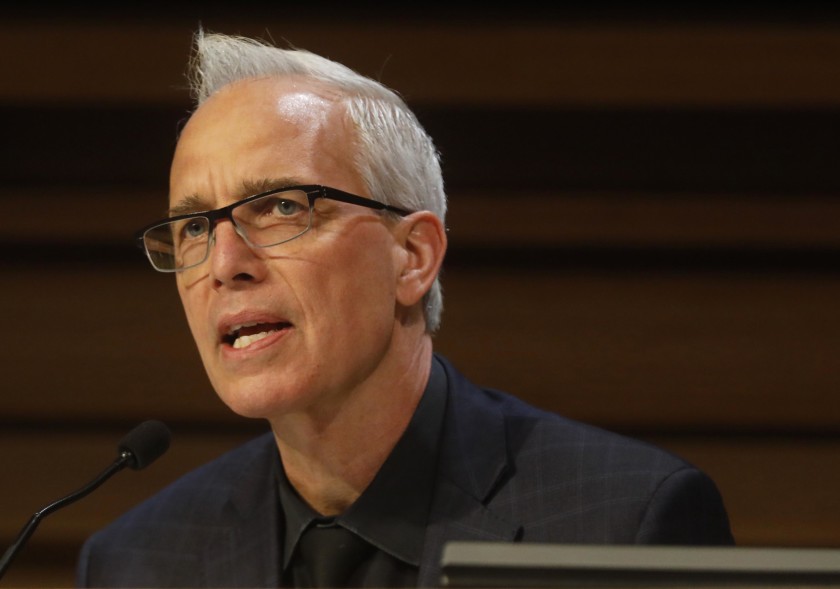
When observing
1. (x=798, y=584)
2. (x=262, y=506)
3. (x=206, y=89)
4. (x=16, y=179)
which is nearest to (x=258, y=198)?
(x=206, y=89)

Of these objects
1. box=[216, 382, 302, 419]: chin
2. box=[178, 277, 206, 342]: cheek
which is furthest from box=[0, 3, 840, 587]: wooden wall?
box=[216, 382, 302, 419]: chin

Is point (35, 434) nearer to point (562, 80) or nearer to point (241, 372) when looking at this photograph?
point (241, 372)

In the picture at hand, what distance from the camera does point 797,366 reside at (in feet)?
8.43

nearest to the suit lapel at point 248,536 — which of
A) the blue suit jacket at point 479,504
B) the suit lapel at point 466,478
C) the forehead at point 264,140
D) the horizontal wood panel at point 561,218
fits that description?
the blue suit jacket at point 479,504

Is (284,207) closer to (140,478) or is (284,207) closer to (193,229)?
(193,229)

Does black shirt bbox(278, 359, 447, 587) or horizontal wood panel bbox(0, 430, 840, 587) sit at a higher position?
black shirt bbox(278, 359, 447, 587)

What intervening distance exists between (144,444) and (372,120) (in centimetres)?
65

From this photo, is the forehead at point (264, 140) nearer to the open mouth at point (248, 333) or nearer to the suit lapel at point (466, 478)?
the open mouth at point (248, 333)

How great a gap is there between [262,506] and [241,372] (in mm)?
368

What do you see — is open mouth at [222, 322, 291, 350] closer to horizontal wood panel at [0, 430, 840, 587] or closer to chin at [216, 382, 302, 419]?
chin at [216, 382, 302, 419]

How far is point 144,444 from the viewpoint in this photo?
5.19 feet

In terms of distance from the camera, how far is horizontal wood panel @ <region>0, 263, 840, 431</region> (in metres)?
2.57

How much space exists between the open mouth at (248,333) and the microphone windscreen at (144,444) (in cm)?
17

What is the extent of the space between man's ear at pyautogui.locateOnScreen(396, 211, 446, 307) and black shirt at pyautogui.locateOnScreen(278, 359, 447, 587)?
19 centimetres
